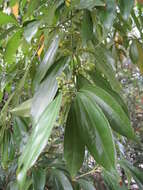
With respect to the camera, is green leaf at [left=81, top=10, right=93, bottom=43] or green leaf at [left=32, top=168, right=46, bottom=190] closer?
green leaf at [left=81, top=10, right=93, bottom=43]

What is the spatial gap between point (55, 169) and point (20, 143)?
0.17m

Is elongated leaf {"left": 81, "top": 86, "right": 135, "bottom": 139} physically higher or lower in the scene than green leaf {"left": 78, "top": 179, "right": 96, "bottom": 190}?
higher

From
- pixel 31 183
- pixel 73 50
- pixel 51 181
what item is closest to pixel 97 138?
pixel 73 50

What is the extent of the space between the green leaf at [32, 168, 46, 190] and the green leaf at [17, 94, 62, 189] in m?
0.41

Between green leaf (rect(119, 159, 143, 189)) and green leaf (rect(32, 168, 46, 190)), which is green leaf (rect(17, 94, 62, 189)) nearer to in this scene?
green leaf (rect(32, 168, 46, 190))

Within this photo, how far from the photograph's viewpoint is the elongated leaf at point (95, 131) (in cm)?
34

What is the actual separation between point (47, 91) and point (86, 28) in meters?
0.14

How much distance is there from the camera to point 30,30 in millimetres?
507

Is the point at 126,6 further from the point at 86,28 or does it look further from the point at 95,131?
the point at 95,131

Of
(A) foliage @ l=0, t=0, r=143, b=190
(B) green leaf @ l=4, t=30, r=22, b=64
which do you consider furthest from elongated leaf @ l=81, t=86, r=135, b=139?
(B) green leaf @ l=4, t=30, r=22, b=64

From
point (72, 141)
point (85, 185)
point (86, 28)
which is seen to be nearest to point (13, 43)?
point (86, 28)

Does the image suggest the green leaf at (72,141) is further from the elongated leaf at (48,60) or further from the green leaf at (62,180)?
the green leaf at (62,180)

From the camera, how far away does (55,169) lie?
33.8 inches

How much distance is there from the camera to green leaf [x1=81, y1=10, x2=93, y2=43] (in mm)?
495
